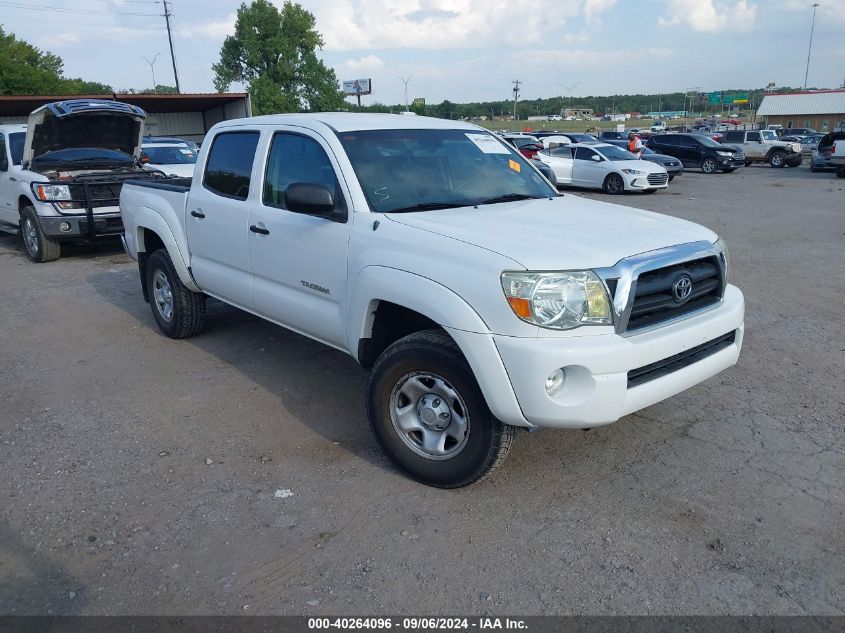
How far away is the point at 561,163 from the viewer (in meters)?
20.6

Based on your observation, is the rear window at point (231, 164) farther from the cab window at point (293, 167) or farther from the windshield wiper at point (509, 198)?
the windshield wiper at point (509, 198)

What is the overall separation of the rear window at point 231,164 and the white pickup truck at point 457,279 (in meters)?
0.02

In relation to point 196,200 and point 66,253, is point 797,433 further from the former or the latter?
point 66,253

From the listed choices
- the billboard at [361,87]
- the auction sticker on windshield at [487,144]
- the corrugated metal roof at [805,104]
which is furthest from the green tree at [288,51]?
the auction sticker on windshield at [487,144]

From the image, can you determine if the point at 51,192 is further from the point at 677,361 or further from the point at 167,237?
the point at 677,361

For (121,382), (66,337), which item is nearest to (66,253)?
(66,337)

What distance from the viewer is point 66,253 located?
1114 cm

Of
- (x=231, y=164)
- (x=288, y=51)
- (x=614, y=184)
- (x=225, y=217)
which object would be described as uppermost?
(x=288, y=51)

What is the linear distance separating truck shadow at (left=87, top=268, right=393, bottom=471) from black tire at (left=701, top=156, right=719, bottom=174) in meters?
24.0

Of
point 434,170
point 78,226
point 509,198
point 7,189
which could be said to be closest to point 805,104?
point 78,226

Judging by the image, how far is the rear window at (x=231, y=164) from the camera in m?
4.84

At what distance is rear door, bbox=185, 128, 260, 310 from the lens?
A: 15.8 feet

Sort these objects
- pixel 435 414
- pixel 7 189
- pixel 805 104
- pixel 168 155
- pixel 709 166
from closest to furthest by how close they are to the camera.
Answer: pixel 435 414 → pixel 7 189 → pixel 168 155 → pixel 709 166 → pixel 805 104

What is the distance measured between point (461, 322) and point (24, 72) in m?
47.7
